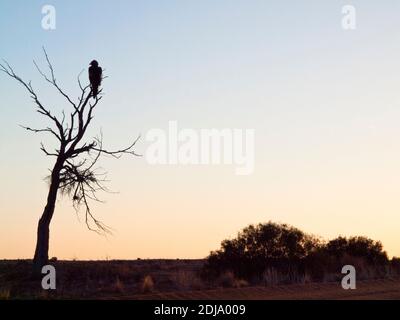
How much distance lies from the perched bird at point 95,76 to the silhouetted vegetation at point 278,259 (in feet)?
28.0

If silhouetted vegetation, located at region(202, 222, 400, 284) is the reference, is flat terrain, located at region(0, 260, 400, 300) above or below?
below

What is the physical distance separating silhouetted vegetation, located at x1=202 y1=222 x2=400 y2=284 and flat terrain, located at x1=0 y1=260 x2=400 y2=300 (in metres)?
2.98

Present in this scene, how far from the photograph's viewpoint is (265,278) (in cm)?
2688

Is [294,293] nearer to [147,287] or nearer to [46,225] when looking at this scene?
[147,287]

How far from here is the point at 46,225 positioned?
27.0 metres

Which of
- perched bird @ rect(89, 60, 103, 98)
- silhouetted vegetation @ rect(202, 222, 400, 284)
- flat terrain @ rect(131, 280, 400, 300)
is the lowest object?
flat terrain @ rect(131, 280, 400, 300)

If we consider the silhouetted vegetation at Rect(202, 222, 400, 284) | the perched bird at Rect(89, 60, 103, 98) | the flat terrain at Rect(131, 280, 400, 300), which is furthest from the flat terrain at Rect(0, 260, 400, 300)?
the perched bird at Rect(89, 60, 103, 98)

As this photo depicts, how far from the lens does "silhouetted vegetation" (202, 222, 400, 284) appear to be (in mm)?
30219

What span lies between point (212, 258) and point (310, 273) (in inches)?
166

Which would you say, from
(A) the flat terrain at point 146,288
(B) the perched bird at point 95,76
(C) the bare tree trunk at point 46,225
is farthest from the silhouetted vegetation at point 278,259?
(B) the perched bird at point 95,76

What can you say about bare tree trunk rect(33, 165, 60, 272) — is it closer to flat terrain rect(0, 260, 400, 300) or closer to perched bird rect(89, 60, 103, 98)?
flat terrain rect(0, 260, 400, 300)

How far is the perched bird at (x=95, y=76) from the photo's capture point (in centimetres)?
2777
